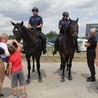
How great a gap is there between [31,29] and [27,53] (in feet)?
3.58

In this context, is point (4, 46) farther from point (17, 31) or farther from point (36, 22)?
point (36, 22)

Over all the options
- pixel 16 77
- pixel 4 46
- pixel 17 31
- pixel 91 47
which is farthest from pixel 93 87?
pixel 4 46

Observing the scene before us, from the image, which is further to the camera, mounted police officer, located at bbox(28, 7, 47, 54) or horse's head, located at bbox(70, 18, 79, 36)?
mounted police officer, located at bbox(28, 7, 47, 54)

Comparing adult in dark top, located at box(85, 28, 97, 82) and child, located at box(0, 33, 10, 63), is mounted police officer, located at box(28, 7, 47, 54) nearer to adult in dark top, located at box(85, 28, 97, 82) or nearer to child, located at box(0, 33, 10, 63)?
adult in dark top, located at box(85, 28, 97, 82)

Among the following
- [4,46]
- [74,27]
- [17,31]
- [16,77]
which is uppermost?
[74,27]

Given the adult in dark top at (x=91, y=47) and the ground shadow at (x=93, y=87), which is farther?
the adult in dark top at (x=91, y=47)

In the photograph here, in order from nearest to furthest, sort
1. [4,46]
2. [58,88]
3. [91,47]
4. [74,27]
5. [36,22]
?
[4,46]
[58,88]
[74,27]
[91,47]
[36,22]

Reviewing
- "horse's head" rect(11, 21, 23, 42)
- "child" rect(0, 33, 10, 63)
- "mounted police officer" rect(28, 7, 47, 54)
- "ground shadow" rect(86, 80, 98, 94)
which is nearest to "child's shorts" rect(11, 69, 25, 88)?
"child" rect(0, 33, 10, 63)

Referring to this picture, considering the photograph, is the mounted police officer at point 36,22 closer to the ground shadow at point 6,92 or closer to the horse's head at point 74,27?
the horse's head at point 74,27

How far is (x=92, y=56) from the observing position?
8.85 metres

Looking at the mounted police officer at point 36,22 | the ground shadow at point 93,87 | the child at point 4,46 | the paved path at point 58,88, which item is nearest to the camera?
the child at point 4,46

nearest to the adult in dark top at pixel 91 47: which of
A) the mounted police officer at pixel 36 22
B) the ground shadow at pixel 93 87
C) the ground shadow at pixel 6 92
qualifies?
the ground shadow at pixel 93 87

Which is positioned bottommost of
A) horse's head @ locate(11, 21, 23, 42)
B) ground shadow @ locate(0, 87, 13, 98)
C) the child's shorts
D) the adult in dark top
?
ground shadow @ locate(0, 87, 13, 98)

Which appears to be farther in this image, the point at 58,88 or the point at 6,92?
the point at 58,88
